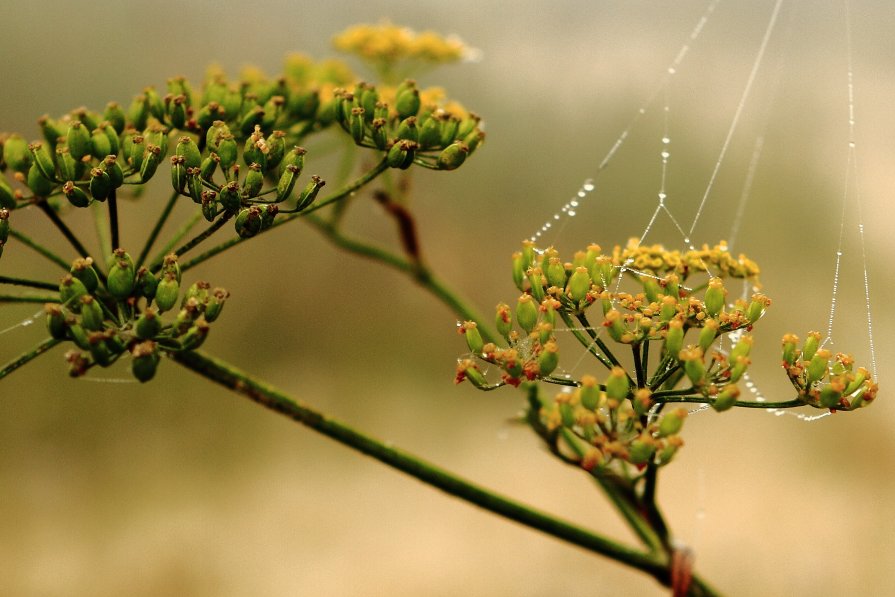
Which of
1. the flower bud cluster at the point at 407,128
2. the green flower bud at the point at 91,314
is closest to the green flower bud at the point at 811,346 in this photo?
the flower bud cluster at the point at 407,128

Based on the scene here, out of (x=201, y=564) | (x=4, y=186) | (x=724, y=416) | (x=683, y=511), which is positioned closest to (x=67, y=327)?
(x=4, y=186)

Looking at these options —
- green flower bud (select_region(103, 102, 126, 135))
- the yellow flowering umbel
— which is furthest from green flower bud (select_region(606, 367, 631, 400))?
the yellow flowering umbel

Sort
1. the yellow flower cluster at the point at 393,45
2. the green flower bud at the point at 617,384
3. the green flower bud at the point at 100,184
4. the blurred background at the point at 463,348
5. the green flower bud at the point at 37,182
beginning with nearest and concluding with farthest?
the green flower bud at the point at 617,384 < the green flower bud at the point at 100,184 < the green flower bud at the point at 37,182 < the yellow flower cluster at the point at 393,45 < the blurred background at the point at 463,348

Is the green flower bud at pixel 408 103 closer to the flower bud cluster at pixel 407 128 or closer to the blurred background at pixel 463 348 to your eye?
the flower bud cluster at pixel 407 128

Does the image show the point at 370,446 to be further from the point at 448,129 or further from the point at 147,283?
the point at 448,129

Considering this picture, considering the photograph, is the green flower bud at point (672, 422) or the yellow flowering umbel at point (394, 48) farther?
the yellow flowering umbel at point (394, 48)

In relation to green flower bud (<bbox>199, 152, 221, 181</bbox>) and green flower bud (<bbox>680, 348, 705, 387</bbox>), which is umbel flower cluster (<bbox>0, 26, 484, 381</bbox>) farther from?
green flower bud (<bbox>680, 348, 705, 387</bbox>)

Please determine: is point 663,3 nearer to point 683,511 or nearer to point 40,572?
point 683,511
